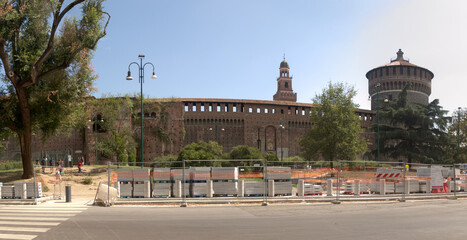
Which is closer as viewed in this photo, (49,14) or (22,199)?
(22,199)

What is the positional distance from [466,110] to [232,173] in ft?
197

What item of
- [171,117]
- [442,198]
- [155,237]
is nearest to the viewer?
[155,237]

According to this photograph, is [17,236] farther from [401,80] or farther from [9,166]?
[401,80]

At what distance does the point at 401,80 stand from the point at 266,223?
69.3 meters

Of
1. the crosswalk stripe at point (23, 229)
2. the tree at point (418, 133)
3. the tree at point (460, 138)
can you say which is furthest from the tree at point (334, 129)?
the crosswalk stripe at point (23, 229)

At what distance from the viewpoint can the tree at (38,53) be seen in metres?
19.7

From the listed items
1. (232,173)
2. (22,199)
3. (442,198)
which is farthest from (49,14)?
(442,198)

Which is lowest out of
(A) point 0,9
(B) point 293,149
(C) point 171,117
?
(B) point 293,149

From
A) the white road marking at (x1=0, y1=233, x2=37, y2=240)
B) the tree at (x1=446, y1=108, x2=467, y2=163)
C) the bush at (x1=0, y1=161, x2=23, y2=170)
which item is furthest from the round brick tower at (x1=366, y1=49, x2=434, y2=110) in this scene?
the white road marking at (x1=0, y1=233, x2=37, y2=240)

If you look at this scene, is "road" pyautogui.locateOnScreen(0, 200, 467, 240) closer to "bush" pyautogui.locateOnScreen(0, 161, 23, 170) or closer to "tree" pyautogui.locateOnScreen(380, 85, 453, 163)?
"bush" pyautogui.locateOnScreen(0, 161, 23, 170)

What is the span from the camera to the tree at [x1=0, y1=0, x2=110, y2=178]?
19.7 m

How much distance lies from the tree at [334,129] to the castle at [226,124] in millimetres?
6389

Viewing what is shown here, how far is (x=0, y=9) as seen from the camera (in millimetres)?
18375

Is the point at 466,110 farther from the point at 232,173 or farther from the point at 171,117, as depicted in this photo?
the point at 232,173
